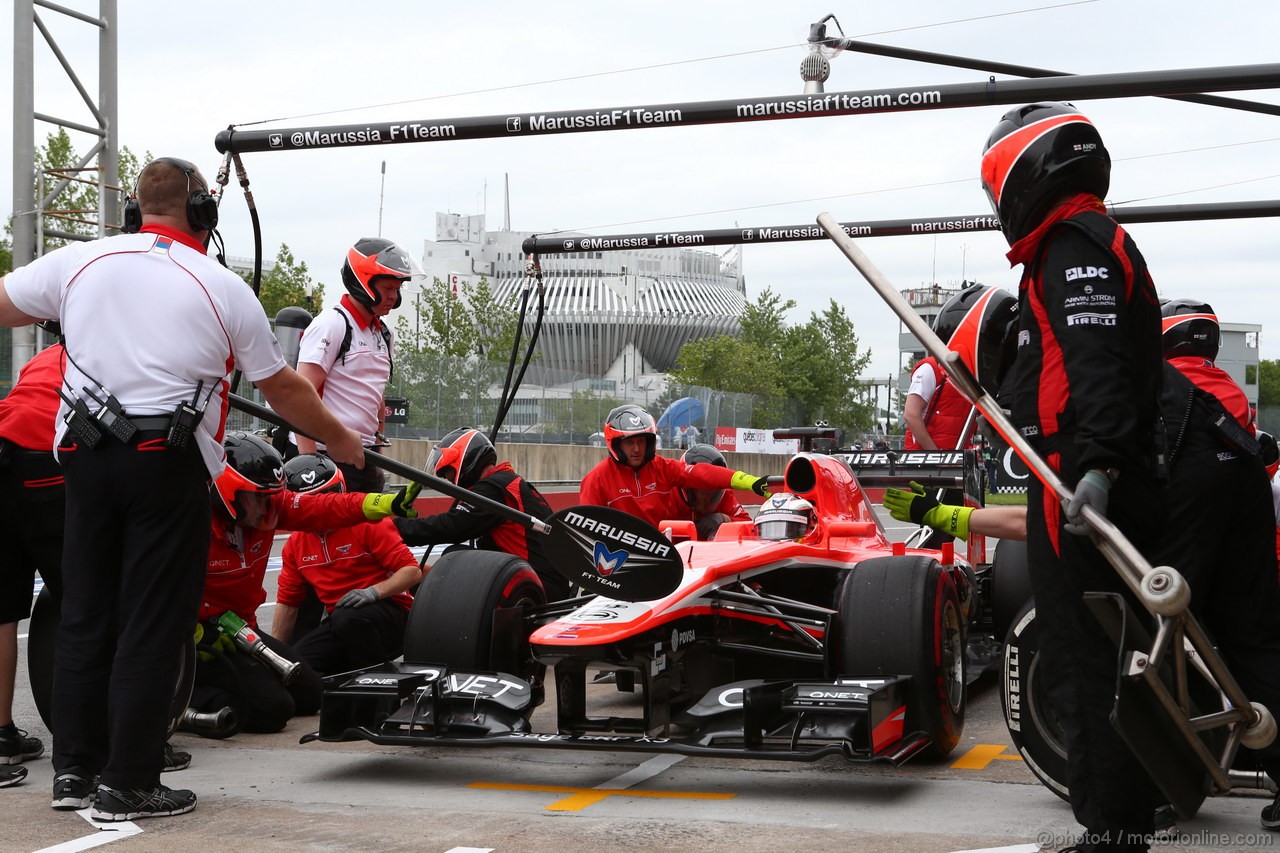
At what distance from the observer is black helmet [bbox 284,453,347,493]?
686cm

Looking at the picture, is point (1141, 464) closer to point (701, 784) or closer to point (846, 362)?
point (701, 784)

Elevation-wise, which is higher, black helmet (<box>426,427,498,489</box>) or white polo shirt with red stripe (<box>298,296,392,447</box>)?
white polo shirt with red stripe (<box>298,296,392,447</box>)

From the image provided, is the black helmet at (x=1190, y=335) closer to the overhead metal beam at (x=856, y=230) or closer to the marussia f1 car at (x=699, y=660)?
the marussia f1 car at (x=699, y=660)

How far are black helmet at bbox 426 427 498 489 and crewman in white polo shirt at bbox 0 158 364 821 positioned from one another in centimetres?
283

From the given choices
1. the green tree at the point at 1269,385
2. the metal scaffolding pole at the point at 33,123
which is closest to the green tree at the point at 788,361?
the metal scaffolding pole at the point at 33,123

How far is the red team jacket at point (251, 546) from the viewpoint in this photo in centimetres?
628

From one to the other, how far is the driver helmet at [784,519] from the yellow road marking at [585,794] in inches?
62.4

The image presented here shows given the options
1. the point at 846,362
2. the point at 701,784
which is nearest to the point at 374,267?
the point at 701,784

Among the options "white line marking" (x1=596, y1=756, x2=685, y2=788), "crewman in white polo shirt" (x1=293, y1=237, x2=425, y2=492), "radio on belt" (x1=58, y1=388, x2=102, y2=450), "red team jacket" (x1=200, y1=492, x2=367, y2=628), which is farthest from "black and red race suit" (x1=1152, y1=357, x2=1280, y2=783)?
"crewman in white polo shirt" (x1=293, y1=237, x2=425, y2=492)

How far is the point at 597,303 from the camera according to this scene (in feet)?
361

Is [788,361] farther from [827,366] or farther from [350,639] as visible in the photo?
[350,639]

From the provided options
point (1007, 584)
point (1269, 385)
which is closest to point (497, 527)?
point (1007, 584)

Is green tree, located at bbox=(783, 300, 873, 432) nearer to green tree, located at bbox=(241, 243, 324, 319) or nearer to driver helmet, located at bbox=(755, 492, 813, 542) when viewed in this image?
green tree, located at bbox=(241, 243, 324, 319)

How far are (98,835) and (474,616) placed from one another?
1.78 metres
